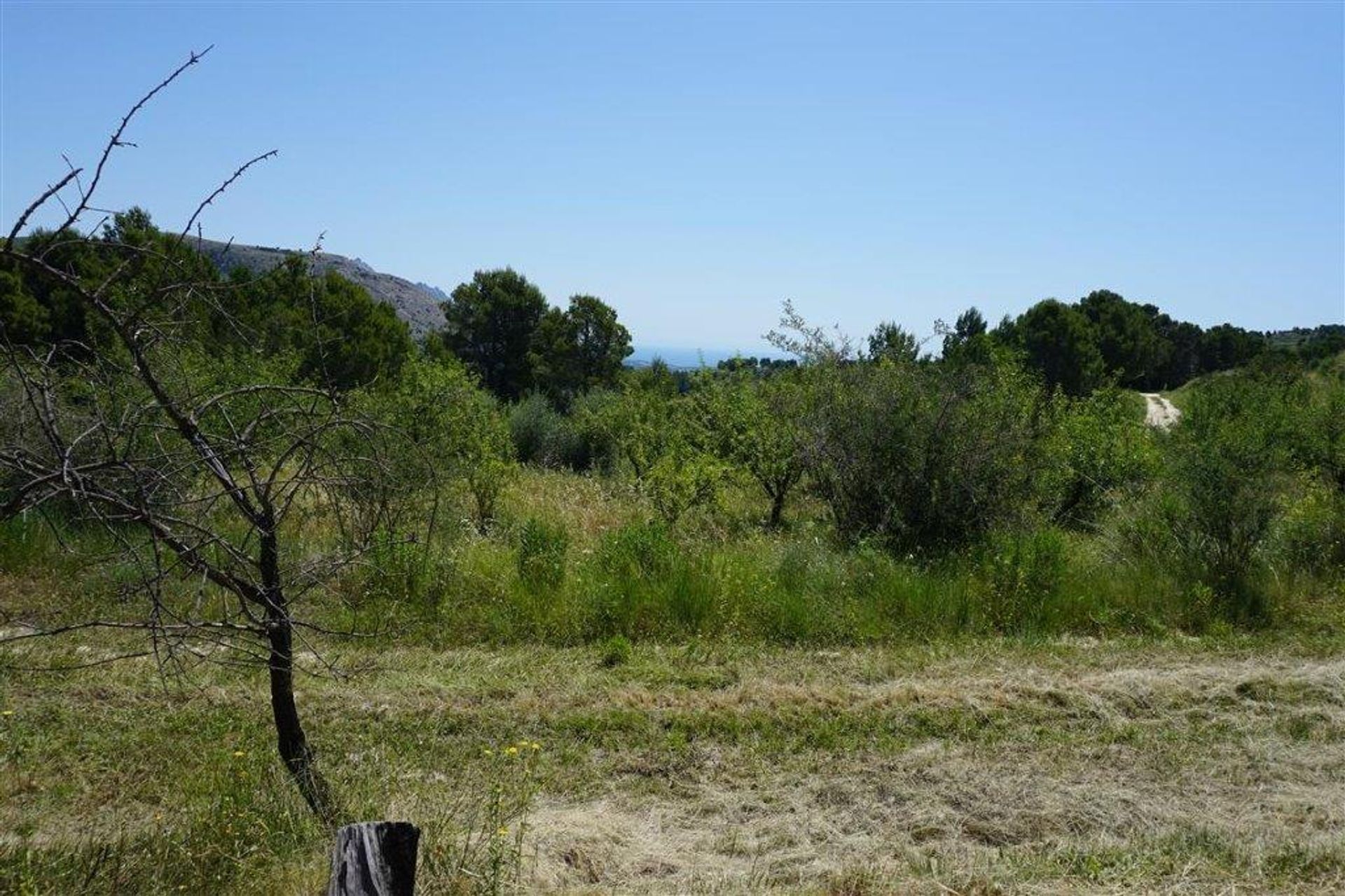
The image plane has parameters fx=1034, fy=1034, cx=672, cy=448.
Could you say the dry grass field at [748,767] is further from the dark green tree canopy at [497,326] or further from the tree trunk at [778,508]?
the dark green tree canopy at [497,326]

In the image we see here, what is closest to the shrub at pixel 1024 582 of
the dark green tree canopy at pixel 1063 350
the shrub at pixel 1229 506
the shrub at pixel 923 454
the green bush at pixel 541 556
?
the shrub at pixel 1229 506

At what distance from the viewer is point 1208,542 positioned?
9.02 metres

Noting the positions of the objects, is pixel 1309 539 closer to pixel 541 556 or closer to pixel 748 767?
pixel 748 767

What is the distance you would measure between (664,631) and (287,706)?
12.1 feet

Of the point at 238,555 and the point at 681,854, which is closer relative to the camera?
the point at 238,555

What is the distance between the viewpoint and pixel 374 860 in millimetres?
3297

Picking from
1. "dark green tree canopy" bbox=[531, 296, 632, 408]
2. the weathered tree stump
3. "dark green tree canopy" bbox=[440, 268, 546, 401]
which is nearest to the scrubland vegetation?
the weathered tree stump

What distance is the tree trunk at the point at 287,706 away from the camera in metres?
4.50

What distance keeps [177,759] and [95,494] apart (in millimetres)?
2651

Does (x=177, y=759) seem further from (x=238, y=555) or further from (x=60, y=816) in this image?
(x=238, y=555)

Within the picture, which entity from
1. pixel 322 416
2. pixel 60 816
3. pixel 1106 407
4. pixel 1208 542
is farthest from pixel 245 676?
pixel 1106 407

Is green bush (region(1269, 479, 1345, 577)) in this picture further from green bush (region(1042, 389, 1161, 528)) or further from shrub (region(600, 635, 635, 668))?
shrub (region(600, 635, 635, 668))

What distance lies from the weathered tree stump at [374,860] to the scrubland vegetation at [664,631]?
0.63 meters

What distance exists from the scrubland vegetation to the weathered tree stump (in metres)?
0.63
